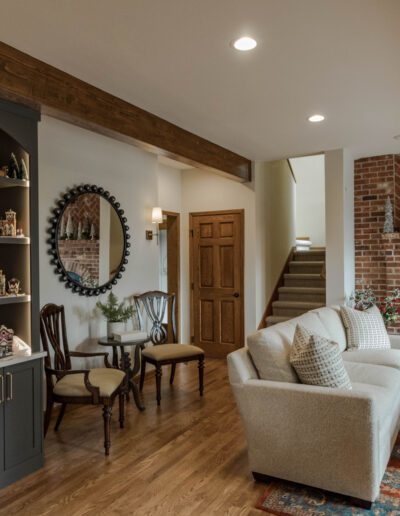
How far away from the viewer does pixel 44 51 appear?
8.84 feet

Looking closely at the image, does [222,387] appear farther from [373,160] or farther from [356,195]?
[373,160]

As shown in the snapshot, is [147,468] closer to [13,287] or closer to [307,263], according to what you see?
[13,287]

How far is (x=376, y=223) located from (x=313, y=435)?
3927mm

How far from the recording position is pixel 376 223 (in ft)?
18.9

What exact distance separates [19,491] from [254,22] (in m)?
3.01

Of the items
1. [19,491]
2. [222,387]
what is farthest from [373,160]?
[19,491]

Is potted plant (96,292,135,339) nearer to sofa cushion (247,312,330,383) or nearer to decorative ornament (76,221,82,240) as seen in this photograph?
decorative ornament (76,221,82,240)

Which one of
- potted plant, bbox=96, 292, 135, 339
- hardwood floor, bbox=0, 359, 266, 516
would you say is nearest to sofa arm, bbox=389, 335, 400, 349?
hardwood floor, bbox=0, 359, 266, 516

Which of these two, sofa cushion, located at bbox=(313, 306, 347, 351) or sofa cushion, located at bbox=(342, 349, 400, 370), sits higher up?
sofa cushion, located at bbox=(313, 306, 347, 351)

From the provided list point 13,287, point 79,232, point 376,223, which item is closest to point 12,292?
point 13,287

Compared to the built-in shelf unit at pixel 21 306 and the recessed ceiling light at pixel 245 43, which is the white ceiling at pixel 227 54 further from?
the built-in shelf unit at pixel 21 306

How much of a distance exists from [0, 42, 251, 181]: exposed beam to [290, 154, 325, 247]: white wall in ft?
14.0

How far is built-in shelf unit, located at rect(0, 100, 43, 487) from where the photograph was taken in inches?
109

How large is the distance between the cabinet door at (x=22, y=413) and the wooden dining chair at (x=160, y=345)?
1.49 metres
